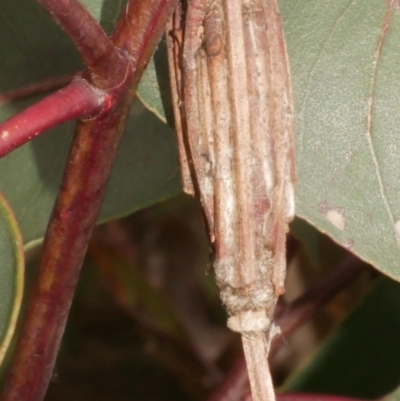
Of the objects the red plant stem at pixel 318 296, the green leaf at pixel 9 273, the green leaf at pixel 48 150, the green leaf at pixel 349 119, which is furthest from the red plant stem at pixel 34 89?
the red plant stem at pixel 318 296

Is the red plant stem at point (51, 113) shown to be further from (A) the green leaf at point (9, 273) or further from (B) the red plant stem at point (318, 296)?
(B) the red plant stem at point (318, 296)

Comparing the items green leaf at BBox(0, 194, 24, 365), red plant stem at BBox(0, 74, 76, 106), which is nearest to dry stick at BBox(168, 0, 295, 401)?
green leaf at BBox(0, 194, 24, 365)

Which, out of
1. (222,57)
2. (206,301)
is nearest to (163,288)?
(206,301)

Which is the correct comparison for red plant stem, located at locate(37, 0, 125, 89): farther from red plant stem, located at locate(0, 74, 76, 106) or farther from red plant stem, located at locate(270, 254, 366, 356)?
red plant stem, located at locate(270, 254, 366, 356)

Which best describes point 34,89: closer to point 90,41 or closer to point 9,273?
point 9,273

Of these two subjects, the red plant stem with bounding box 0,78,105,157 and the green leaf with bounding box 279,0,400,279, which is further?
the green leaf with bounding box 279,0,400,279

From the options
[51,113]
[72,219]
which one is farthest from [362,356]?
[51,113]
